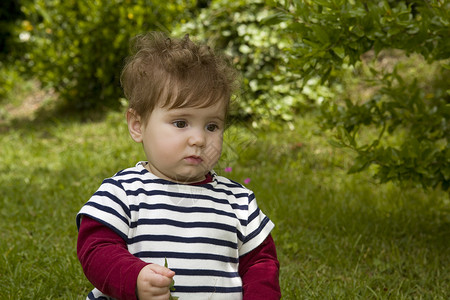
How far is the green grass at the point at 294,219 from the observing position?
2.52 metres

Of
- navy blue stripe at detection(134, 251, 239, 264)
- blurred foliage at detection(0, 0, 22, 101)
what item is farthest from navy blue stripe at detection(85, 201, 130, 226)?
blurred foliage at detection(0, 0, 22, 101)

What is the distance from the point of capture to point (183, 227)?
66.0 inches

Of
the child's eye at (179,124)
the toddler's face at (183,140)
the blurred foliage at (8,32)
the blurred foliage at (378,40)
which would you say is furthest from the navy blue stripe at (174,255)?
the blurred foliage at (8,32)

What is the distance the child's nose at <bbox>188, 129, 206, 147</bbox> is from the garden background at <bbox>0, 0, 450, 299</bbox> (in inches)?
14.5

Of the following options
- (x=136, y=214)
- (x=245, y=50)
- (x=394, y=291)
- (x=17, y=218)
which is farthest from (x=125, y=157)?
(x=136, y=214)

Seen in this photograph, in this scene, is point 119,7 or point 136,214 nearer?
point 136,214

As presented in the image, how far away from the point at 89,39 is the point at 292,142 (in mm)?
2633

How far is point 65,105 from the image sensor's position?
22.6 ft

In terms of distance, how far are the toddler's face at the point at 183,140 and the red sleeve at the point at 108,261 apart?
274mm

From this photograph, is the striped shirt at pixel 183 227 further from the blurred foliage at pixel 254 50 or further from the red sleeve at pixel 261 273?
the blurred foliage at pixel 254 50

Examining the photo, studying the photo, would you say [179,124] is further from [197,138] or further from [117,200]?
[117,200]

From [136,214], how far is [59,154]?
3.41 meters

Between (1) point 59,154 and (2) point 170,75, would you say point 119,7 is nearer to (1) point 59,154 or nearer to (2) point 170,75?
(1) point 59,154

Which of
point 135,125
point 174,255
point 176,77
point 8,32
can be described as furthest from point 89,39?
point 174,255
